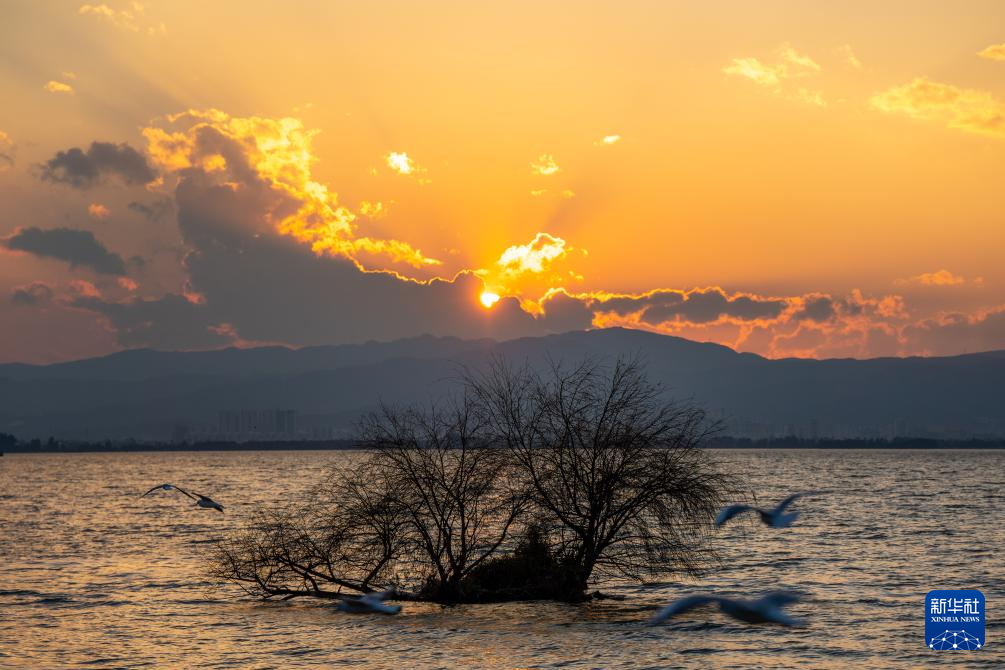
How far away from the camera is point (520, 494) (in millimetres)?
45031

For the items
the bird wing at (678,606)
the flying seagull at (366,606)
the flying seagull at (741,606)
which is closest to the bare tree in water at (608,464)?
the flying seagull at (366,606)

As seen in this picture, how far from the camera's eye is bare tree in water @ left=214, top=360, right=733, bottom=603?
4450 cm

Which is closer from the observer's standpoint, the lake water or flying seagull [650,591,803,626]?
flying seagull [650,591,803,626]

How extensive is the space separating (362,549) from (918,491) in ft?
436

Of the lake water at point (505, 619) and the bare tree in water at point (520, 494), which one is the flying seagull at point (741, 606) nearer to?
the lake water at point (505, 619)

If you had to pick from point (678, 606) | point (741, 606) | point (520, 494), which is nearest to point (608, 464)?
point (520, 494)

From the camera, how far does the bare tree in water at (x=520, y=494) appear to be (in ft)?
146

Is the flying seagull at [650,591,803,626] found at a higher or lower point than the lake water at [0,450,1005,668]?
higher

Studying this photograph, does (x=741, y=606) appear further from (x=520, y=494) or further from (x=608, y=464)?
(x=520, y=494)

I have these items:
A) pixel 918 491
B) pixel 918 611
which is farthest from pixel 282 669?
pixel 918 491

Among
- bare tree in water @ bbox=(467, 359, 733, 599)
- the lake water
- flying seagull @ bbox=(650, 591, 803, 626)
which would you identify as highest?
bare tree in water @ bbox=(467, 359, 733, 599)

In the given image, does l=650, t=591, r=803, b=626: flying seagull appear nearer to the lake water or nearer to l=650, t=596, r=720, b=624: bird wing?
l=650, t=596, r=720, b=624: bird wing

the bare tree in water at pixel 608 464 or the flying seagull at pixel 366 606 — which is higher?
the bare tree in water at pixel 608 464

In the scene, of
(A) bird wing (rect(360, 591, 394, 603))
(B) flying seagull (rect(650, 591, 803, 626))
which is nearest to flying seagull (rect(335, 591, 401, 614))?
(A) bird wing (rect(360, 591, 394, 603))
